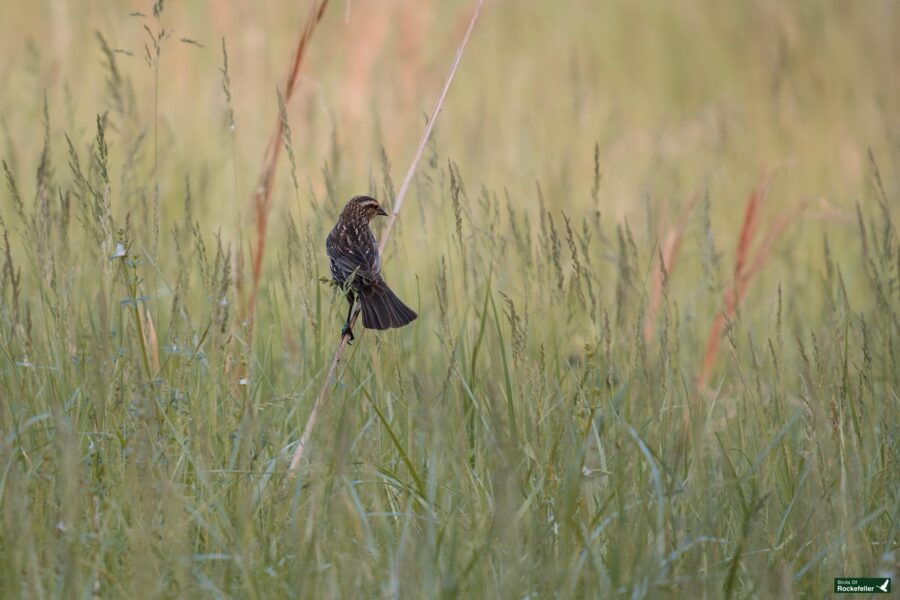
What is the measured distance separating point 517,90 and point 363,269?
17.0ft

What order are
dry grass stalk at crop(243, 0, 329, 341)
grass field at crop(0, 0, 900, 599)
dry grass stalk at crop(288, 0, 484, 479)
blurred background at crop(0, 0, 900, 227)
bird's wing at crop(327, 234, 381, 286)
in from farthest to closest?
1. blurred background at crop(0, 0, 900, 227)
2. bird's wing at crop(327, 234, 381, 286)
3. dry grass stalk at crop(243, 0, 329, 341)
4. dry grass stalk at crop(288, 0, 484, 479)
5. grass field at crop(0, 0, 900, 599)

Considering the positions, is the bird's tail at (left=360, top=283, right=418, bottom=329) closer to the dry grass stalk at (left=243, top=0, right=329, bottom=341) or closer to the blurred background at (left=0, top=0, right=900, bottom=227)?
the dry grass stalk at (left=243, top=0, right=329, bottom=341)

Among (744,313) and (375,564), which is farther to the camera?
(744,313)

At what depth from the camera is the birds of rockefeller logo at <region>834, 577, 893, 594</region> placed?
233cm

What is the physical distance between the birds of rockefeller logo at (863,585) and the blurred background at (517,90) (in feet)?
11.9

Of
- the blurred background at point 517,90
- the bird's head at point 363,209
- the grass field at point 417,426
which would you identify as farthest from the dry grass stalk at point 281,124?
the blurred background at point 517,90

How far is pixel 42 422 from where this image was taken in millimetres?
2766

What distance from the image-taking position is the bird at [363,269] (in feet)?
9.63

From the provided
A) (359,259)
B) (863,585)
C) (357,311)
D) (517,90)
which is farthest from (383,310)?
(517,90)

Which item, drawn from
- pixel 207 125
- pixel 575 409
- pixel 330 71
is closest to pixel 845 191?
pixel 330 71

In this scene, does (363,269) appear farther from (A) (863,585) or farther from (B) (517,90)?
(B) (517,90)

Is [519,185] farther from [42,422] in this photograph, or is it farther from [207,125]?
[42,422]

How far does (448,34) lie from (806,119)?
285 centimetres

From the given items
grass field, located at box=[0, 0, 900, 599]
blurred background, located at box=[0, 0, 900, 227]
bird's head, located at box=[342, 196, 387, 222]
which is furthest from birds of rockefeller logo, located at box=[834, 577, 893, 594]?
blurred background, located at box=[0, 0, 900, 227]
